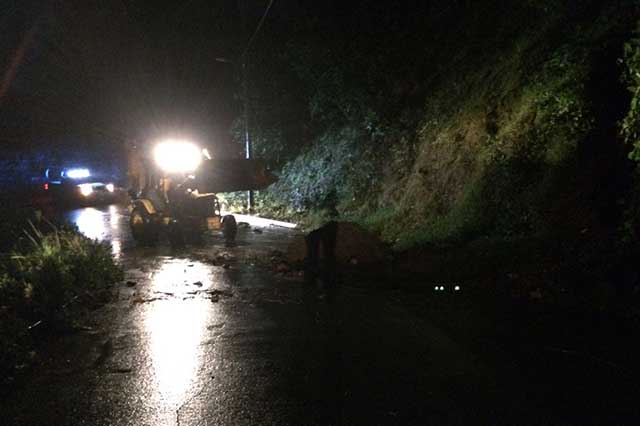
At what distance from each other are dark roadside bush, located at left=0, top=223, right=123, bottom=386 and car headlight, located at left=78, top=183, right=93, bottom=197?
19.0m

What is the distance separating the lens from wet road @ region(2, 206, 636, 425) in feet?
14.7

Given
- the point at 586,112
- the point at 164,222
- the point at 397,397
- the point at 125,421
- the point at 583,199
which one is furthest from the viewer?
the point at 164,222

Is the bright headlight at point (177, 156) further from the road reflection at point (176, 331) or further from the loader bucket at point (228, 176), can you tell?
the road reflection at point (176, 331)

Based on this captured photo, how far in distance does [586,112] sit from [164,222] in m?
11.4

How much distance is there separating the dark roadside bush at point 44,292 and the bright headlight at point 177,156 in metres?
5.33

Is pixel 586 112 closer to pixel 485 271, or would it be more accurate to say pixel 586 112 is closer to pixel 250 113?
pixel 485 271

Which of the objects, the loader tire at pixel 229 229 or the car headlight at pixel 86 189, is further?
the car headlight at pixel 86 189

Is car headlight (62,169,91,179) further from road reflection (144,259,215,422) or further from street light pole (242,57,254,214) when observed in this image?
road reflection (144,259,215,422)

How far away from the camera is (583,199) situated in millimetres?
9086

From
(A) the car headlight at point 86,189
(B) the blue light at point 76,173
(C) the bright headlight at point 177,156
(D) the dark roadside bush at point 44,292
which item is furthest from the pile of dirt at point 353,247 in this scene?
(B) the blue light at point 76,173

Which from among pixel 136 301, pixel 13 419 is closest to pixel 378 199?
pixel 136 301

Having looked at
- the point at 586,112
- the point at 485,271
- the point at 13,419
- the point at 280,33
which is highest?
the point at 280,33

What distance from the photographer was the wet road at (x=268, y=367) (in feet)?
14.7

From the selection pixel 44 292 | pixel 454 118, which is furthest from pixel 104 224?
pixel 454 118
